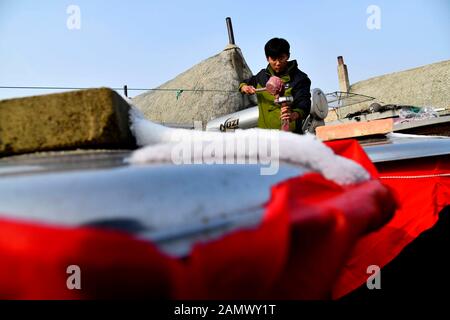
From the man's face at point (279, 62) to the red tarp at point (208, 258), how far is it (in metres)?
1.91

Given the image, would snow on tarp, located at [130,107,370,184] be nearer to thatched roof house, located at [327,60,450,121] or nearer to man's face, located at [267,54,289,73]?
A: man's face, located at [267,54,289,73]

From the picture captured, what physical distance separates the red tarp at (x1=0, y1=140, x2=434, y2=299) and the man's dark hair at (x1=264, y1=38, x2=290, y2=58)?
6.17 feet

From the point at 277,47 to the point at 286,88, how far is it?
254 mm

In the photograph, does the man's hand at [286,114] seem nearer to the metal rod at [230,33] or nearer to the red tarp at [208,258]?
the red tarp at [208,258]

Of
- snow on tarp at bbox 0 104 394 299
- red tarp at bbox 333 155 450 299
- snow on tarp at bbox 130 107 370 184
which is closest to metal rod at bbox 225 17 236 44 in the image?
red tarp at bbox 333 155 450 299

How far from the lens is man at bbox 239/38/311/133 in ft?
7.39

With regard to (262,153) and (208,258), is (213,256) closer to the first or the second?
(208,258)

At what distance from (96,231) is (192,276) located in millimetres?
97

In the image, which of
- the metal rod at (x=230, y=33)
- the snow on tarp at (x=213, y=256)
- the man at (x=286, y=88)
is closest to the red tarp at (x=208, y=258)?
the snow on tarp at (x=213, y=256)

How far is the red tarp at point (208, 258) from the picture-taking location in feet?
1.09

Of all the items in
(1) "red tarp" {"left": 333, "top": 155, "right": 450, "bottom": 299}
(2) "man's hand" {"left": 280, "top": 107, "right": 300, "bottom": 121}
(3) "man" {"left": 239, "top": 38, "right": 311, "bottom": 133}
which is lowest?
(1) "red tarp" {"left": 333, "top": 155, "right": 450, "bottom": 299}
